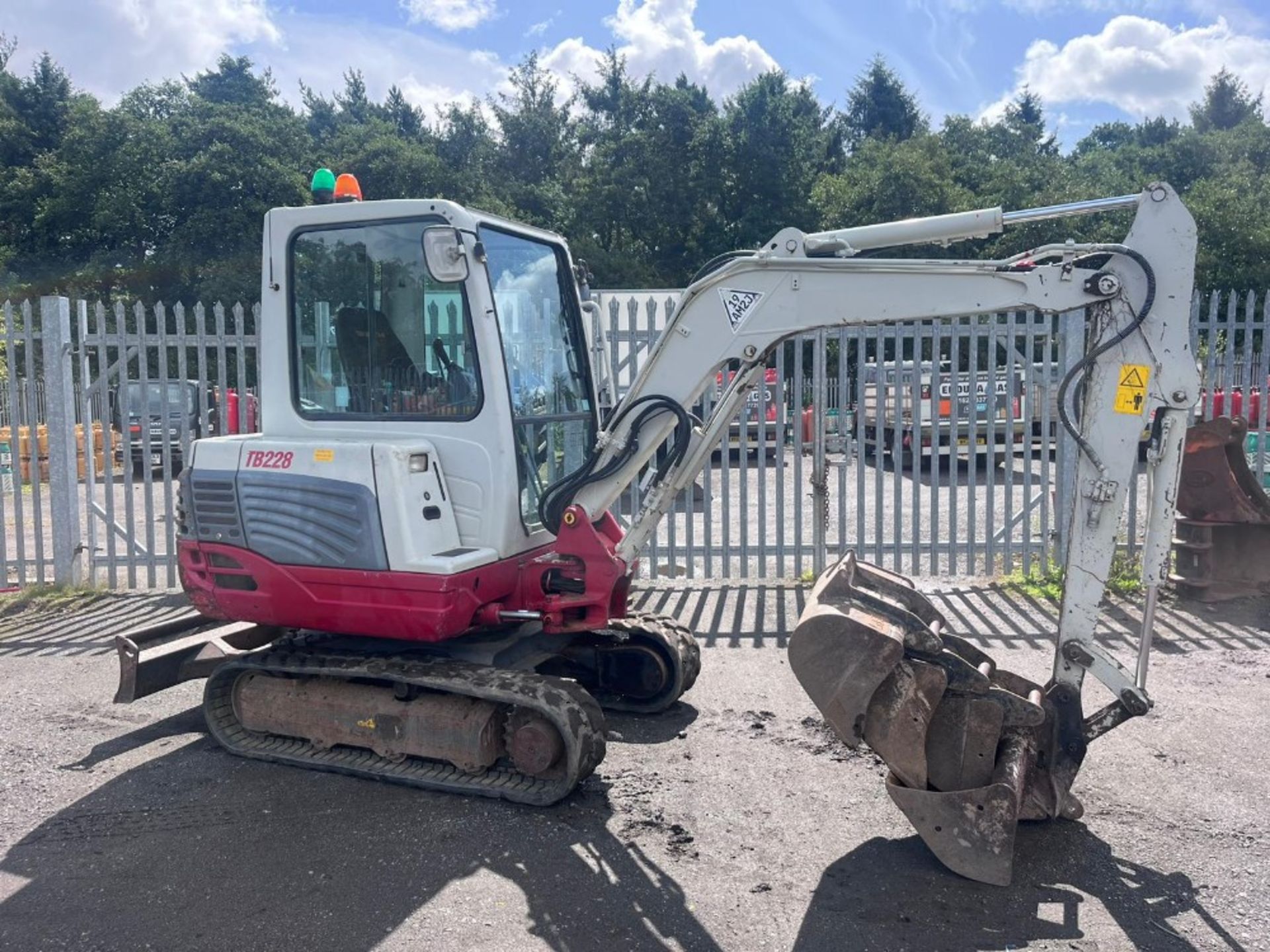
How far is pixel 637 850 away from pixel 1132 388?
279 cm

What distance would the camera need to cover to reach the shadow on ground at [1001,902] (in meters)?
3.51

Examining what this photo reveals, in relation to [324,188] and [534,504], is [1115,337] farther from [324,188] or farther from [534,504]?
[324,188]

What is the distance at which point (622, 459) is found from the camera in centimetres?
496

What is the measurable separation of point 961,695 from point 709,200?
120ft

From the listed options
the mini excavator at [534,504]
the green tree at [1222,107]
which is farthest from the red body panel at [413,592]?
the green tree at [1222,107]

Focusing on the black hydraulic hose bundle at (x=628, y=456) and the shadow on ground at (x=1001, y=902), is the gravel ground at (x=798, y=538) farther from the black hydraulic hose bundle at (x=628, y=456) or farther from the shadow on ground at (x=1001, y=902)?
the shadow on ground at (x=1001, y=902)

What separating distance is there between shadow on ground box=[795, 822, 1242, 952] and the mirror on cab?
3005 millimetres

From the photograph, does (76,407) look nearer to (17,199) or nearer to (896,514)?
(896,514)

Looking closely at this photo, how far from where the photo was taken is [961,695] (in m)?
4.10

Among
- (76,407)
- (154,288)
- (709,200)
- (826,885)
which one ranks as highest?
(709,200)

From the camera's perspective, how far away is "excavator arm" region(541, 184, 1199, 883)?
3979 millimetres

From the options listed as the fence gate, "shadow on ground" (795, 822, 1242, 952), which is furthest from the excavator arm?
the fence gate

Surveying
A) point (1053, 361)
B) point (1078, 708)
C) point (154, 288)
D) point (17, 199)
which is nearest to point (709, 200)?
point (154, 288)

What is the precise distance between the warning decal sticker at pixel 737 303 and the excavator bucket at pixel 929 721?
139cm
